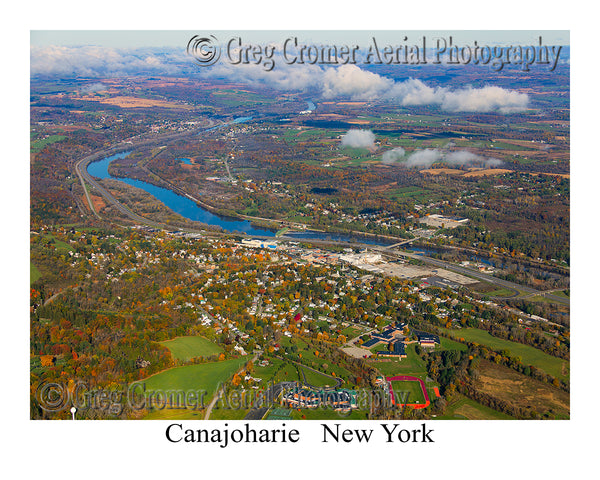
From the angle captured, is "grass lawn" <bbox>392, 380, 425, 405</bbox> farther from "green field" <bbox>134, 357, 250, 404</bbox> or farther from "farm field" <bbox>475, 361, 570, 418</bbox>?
"green field" <bbox>134, 357, 250, 404</bbox>

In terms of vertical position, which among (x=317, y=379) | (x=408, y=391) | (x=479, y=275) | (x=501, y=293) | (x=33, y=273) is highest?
(x=33, y=273)

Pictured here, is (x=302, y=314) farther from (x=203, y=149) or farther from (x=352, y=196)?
(x=203, y=149)

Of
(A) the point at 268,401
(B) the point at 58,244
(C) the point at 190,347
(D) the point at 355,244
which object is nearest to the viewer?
(A) the point at 268,401

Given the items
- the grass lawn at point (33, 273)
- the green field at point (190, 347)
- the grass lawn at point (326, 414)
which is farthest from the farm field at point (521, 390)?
the grass lawn at point (33, 273)

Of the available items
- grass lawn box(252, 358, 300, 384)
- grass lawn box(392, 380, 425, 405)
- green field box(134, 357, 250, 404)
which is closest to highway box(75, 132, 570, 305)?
grass lawn box(392, 380, 425, 405)

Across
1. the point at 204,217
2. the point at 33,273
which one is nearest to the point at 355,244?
the point at 204,217

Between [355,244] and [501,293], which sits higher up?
[355,244]

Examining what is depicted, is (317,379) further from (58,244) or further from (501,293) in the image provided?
(58,244)
